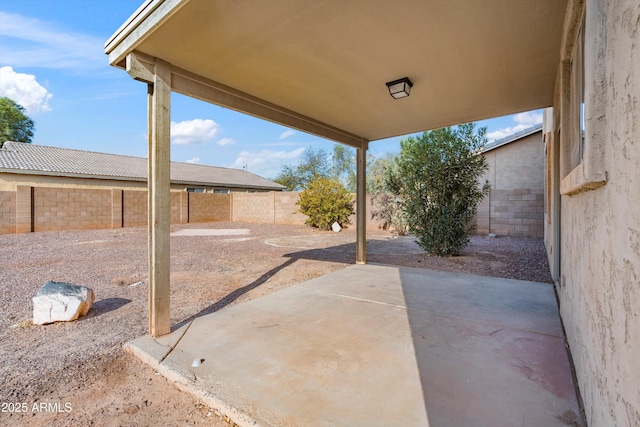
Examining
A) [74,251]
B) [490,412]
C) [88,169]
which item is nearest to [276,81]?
[490,412]

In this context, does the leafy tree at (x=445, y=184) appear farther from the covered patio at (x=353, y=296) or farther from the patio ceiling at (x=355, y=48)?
the covered patio at (x=353, y=296)

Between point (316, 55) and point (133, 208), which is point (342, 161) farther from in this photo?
point (316, 55)

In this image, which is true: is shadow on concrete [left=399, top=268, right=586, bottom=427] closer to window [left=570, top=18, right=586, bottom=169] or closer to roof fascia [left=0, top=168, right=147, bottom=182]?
window [left=570, top=18, right=586, bottom=169]

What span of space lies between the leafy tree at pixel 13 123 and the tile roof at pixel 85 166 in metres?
12.4

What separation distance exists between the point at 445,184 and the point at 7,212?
1460 cm

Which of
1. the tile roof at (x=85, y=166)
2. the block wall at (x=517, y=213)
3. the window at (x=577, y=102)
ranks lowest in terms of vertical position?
the block wall at (x=517, y=213)

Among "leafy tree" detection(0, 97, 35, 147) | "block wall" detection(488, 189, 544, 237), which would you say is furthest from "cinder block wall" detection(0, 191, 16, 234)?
A: "leafy tree" detection(0, 97, 35, 147)

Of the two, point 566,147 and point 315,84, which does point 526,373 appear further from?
point 315,84

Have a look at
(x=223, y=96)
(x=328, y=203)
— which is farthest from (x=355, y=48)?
(x=328, y=203)

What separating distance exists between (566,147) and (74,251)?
995cm

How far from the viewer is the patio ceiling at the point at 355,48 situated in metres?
2.24

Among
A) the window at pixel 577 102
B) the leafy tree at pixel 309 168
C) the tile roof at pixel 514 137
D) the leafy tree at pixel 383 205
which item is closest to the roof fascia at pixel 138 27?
the window at pixel 577 102

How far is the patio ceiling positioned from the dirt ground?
8.40 ft

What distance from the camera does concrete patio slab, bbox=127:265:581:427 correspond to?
178 centimetres
